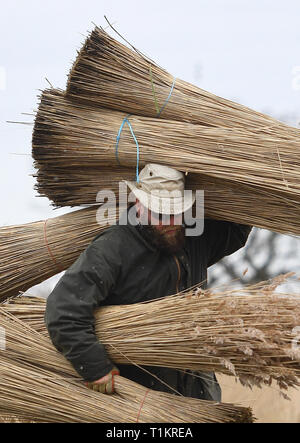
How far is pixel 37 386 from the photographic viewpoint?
2.61 m

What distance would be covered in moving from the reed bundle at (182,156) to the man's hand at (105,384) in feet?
2.45

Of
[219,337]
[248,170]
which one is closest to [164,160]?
[248,170]

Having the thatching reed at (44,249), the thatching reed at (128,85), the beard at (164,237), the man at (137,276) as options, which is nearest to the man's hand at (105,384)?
the man at (137,276)

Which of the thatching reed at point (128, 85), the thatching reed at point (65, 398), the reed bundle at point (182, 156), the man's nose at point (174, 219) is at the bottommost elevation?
the thatching reed at point (65, 398)

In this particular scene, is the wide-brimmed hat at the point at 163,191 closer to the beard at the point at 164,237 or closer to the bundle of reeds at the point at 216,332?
the beard at the point at 164,237

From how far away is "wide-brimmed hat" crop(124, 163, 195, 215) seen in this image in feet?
8.52

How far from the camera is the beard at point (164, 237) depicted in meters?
2.66

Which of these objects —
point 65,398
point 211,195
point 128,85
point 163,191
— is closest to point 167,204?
point 163,191

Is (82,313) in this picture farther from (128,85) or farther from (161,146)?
(128,85)

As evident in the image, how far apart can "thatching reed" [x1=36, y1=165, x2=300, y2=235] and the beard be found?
161mm

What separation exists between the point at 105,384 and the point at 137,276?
0.43m

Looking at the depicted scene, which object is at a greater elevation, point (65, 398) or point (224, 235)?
point (224, 235)

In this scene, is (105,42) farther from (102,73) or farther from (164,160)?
(164,160)

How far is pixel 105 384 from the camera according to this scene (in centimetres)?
253
